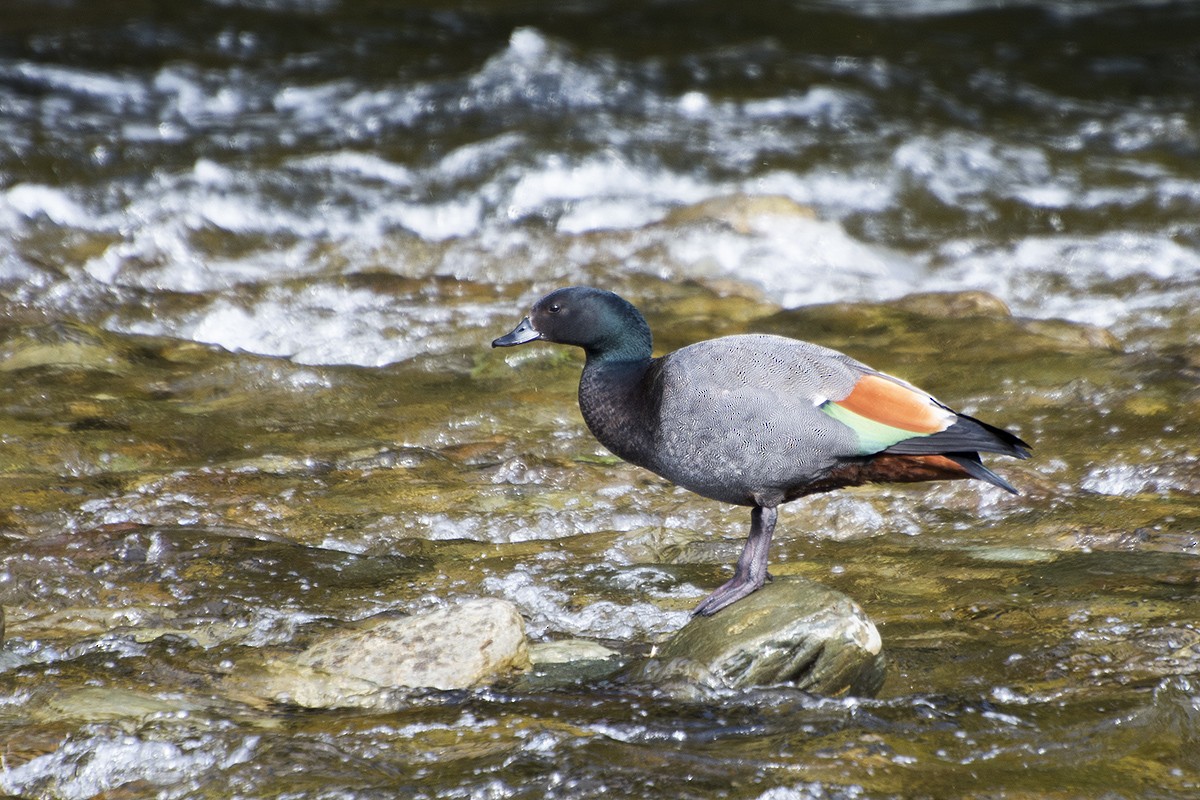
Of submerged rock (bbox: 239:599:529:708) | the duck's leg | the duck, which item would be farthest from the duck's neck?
submerged rock (bbox: 239:599:529:708)

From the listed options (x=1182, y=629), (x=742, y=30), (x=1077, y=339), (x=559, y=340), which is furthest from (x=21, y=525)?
(x=742, y=30)

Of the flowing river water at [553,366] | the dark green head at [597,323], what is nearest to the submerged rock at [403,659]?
the flowing river water at [553,366]

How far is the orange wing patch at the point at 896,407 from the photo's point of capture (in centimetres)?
440

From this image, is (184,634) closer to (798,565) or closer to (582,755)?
(582,755)

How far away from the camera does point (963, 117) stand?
1377 centimetres

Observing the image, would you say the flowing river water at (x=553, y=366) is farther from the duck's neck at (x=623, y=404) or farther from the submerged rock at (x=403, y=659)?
the duck's neck at (x=623, y=404)

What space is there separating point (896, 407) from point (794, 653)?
97 centimetres

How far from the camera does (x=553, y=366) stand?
7.75 meters

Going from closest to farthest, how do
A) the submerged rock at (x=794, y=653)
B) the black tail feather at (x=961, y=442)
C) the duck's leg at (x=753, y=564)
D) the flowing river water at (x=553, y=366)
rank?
the flowing river water at (x=553, y=366) → the submerged rock at (x=794, y=653) → the black tail feather at (x=961, y=442) → the duck's leg at (x=753, y=564)

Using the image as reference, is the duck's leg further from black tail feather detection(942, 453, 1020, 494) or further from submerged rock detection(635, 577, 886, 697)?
black tail feather detection(942, 453, 1020, 494)

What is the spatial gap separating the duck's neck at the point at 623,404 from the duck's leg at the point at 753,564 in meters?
0.44

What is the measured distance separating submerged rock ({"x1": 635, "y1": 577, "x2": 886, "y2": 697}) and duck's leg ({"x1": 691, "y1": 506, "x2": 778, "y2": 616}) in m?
0.47

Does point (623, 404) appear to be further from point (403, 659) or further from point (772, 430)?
point (403, 659)

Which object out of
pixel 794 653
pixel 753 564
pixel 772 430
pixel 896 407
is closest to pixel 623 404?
pixel 772 430
